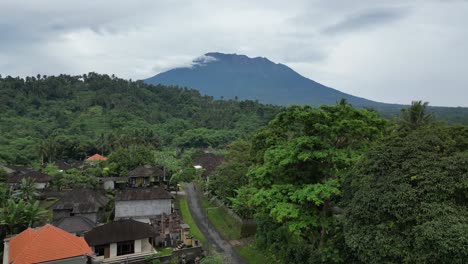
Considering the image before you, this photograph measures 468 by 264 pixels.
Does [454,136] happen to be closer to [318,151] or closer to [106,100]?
[318,151]

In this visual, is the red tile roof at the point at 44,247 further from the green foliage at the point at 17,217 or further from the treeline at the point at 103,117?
the treeline at the point at 103,117

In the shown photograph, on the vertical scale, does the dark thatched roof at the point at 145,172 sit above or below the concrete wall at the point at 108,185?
above

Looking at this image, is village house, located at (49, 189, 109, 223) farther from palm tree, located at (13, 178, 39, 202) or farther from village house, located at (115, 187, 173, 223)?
palm tree, located at (13, 178, 39, 202)

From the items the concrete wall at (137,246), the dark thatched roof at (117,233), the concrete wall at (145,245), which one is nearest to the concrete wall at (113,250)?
the dark thatched roof at (117,233)

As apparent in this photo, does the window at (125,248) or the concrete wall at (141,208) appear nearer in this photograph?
the window at (125,248)

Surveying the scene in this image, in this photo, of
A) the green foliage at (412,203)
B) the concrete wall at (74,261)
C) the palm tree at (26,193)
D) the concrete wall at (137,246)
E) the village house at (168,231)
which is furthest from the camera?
A: the palm tree at (26,193)

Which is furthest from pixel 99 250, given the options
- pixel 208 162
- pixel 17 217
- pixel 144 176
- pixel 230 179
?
pixel 208 162

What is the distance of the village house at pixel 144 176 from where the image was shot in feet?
124

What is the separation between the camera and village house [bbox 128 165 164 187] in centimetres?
3766

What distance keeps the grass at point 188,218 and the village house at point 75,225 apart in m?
7.22

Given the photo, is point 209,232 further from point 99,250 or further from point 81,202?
point 81,202

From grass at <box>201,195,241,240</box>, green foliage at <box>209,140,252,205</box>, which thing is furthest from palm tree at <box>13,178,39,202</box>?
green foliage at <box>209,140,252,205</box>

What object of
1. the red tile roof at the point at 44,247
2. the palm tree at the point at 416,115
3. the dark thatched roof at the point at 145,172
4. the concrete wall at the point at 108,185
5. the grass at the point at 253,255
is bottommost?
the concrete wall at the point at 108,185

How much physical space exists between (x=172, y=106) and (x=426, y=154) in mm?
106105
